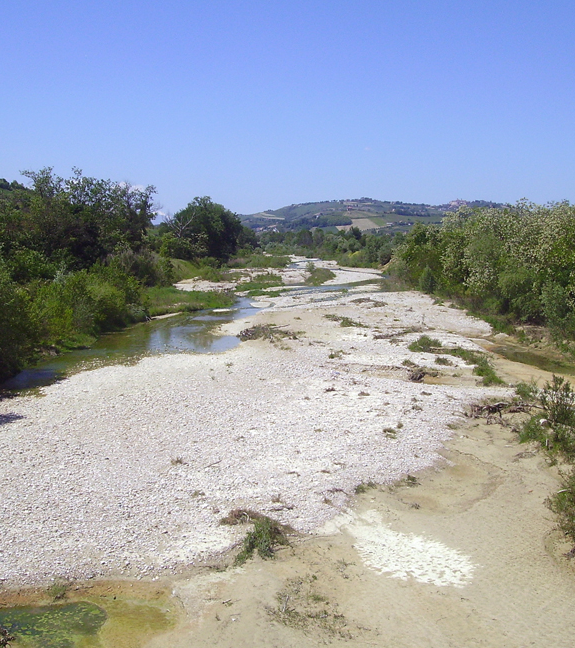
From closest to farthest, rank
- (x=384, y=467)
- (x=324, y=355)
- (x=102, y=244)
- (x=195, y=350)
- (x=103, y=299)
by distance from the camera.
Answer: (x=384, y=467) < (x=324, y=355) < (x=195, y=350) < (x=103, y=299) < (x=102, y=244)

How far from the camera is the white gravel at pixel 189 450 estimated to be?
36.8 feet

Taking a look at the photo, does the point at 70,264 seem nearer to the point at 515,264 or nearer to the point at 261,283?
the point at 261,283

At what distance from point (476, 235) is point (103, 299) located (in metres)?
28.1

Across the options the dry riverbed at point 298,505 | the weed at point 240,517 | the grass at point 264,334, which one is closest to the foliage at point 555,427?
the dry riverbed at point 298,505

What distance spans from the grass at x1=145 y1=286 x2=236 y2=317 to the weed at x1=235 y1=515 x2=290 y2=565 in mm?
34235

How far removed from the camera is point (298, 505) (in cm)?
1277

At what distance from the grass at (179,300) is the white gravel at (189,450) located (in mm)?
19224

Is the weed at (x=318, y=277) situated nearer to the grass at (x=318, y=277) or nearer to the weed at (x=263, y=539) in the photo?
the grass at (x=318, y=277)

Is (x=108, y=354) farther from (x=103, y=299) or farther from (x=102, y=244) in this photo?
(x=102, y=244)

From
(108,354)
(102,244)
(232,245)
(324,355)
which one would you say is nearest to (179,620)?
(324,355)

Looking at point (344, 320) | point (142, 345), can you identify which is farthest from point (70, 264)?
point (344, 320)

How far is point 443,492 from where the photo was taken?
13.9m

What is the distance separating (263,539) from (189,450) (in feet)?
17.0

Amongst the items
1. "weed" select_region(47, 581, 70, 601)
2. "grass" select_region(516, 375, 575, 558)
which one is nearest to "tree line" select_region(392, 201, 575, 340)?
"grass" select_region(516, 375, 575, 558)
